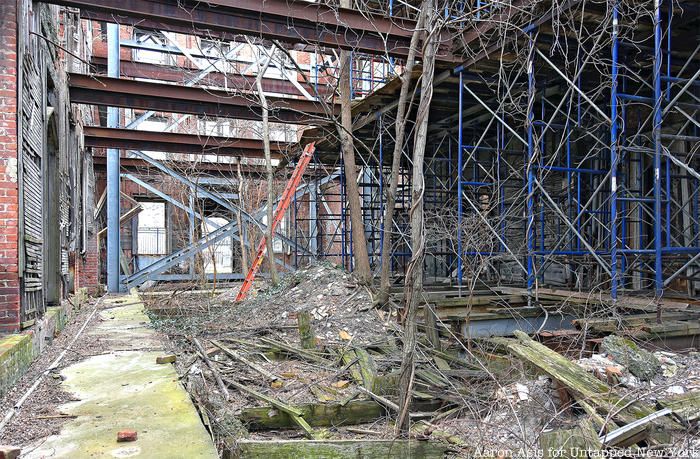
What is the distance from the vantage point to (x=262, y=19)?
8062 millimetres

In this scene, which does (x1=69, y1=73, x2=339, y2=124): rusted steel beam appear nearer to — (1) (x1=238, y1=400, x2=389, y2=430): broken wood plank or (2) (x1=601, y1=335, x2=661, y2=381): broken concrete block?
(1) (x1=238, y1=400, x2=389, y2=430): broken wood plank

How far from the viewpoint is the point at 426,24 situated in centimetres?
491

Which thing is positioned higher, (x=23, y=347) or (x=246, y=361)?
(x=23, y=347)

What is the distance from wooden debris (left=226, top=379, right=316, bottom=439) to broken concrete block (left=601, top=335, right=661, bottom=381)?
286cm

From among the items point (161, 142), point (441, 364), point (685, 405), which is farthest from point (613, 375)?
point (161, 142)

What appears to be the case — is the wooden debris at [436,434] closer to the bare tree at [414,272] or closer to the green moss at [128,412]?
the bare tree at [414,272]

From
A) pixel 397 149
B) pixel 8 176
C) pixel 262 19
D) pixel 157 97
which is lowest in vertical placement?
pixel 8 176

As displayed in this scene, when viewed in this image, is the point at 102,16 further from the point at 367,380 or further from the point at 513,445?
the point at 513,445

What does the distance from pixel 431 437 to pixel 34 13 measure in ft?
24.6

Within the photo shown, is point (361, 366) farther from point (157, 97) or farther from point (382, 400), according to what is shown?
point (157, 97)

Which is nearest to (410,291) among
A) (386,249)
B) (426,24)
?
(426,24)

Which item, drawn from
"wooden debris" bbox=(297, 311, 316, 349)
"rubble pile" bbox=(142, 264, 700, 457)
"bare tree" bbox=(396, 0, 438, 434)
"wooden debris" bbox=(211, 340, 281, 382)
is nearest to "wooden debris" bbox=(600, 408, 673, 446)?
"rubble pile" bbox=(142, 264, 700, 457)

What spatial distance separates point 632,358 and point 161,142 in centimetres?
1297

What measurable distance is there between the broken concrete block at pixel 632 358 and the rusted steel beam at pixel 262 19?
443 centimetres
